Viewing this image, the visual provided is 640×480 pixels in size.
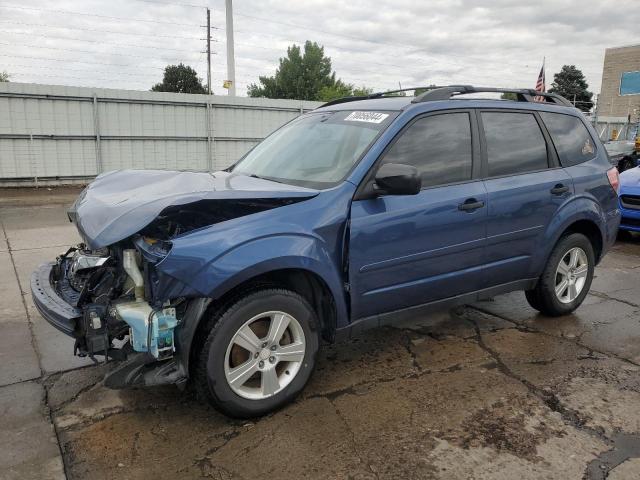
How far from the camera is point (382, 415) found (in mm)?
3090

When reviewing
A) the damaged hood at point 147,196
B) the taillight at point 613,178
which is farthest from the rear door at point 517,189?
the damaged hood at point 147,196

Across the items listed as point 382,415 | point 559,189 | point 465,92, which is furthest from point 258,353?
point 559,189

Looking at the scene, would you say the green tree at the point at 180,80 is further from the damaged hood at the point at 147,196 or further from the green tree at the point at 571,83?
the damaged hood at the point at 147,196

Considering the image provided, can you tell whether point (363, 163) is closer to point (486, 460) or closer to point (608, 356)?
point (486, 460)

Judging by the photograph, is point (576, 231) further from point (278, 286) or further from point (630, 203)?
point (630, 203)

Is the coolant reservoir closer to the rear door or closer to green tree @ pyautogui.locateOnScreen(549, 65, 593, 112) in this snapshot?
the rear door

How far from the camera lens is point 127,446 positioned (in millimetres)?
2770

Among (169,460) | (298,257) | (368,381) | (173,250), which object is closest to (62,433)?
(169,460)

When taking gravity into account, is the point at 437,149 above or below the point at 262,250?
above

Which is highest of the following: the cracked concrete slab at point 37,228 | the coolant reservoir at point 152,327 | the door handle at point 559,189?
the door handle at point 559,189

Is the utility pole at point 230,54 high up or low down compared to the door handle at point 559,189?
up

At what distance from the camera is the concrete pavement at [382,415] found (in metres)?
2.63

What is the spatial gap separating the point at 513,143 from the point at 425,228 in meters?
1.26

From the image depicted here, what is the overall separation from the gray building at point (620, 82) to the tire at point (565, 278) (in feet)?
148
